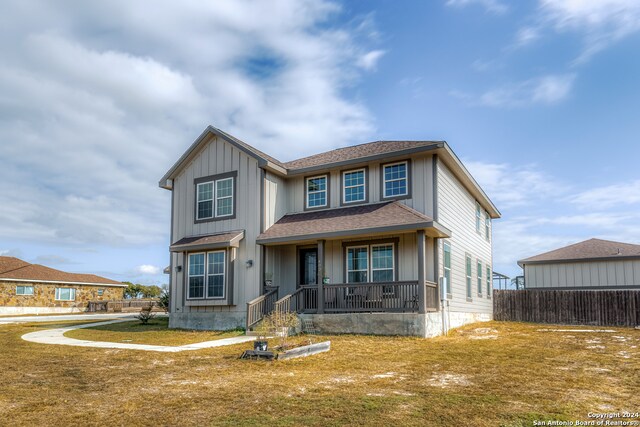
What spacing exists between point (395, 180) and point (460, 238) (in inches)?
161

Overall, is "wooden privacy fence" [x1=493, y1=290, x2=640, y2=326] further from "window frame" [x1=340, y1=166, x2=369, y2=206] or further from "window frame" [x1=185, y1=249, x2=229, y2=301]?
"window frame" [x1=185, y1=249, x2=229, y2=301]

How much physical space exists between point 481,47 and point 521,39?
1.08m

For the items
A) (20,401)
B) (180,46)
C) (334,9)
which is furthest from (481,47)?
(20,401)

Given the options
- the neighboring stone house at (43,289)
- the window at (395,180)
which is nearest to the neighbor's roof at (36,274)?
the neighboring stone house at (43,289)

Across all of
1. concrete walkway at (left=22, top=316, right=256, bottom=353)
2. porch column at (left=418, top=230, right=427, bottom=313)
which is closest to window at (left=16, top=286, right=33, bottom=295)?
concrete walkway at (left=22, top=316, right=256, bottom=353)

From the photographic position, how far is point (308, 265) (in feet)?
61.2

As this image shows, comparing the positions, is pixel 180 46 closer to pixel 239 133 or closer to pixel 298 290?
pixel 239 133

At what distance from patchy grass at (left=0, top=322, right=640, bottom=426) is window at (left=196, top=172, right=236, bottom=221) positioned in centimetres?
715

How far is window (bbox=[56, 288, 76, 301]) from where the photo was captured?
4053 centimetres

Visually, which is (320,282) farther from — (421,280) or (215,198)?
(215,198)

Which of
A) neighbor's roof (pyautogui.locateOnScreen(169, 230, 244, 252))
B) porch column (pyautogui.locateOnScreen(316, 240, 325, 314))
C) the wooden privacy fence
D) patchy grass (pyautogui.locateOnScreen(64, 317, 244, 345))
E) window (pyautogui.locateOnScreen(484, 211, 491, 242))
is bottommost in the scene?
patchy grass (pyautogui.locateOnScreen(64, 317, 244, 345))

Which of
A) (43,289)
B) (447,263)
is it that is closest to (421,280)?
(447,263)

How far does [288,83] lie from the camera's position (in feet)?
50.7

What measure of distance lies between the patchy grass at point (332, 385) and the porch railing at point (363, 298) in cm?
262
